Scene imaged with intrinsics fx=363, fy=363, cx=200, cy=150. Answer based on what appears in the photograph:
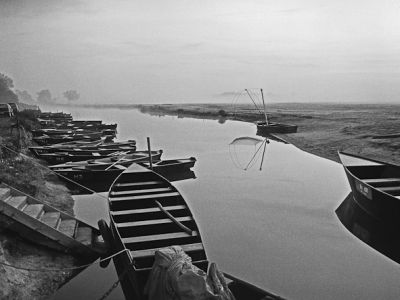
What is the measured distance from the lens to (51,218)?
11000 millimetres

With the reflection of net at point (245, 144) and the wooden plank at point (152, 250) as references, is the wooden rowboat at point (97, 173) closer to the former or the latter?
the reflection of net at point (245, 144)

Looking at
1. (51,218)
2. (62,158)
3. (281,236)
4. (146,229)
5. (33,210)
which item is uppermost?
(33,210)

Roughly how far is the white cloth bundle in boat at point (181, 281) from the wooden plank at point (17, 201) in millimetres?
5125

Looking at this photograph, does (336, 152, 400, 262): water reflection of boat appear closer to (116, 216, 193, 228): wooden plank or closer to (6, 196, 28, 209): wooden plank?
(116, 216, 193, 228): wooden plank

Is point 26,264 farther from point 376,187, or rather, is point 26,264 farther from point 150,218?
point 376,187

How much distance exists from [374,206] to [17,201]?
13055 mm

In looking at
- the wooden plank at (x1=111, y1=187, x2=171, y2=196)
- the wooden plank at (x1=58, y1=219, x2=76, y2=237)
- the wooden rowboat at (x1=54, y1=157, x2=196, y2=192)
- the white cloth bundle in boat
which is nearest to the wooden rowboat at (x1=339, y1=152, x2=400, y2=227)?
the wooden plank at (x1=111, y1=187, x2=171, y2=196)

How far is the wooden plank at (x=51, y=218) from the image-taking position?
10.6 m

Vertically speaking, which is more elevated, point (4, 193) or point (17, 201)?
point (4, 193)

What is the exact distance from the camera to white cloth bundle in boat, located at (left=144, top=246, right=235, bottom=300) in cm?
646

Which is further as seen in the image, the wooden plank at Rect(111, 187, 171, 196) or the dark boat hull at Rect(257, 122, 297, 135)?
the dark boat hull at Rect(257, 122, 297, 135)

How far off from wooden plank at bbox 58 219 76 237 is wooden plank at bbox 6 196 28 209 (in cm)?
127

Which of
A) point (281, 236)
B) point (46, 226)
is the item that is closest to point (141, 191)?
point (46, 226)

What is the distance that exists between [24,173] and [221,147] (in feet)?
84.7
